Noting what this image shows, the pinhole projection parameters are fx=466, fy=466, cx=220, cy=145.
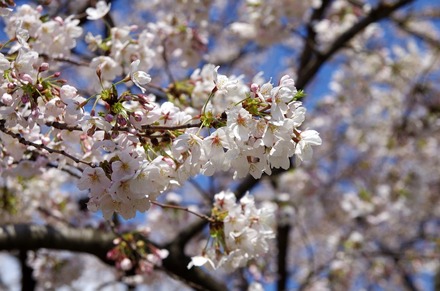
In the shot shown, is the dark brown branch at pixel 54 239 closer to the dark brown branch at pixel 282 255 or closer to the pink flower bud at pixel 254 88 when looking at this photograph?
the pink flower bud at pixel 254 88

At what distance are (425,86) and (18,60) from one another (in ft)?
17.1

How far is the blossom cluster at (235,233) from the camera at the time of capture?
172 centimetres

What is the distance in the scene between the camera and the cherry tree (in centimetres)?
130

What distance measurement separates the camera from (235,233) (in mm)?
1720

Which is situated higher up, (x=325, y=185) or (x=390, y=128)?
(x=390, y=128)

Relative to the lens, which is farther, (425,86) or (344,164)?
(344,164)

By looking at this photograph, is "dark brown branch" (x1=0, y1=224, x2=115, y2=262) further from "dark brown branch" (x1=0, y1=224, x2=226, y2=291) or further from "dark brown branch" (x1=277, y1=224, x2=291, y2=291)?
"dark brown branch" (x1=277, y1=224, x2=291, y2=291)

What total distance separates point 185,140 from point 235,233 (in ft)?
1.89

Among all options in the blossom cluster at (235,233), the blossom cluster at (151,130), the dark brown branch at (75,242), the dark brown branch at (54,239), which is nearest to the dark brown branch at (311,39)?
the dark brown branch at (75,242)

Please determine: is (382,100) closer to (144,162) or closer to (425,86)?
(425,86)

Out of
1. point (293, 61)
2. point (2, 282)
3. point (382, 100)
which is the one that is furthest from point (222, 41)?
point (2, 282)

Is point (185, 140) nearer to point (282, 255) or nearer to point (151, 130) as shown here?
point (151, 130)

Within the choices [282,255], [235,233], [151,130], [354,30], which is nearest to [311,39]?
[354,30]

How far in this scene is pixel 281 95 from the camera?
122 centimetres
